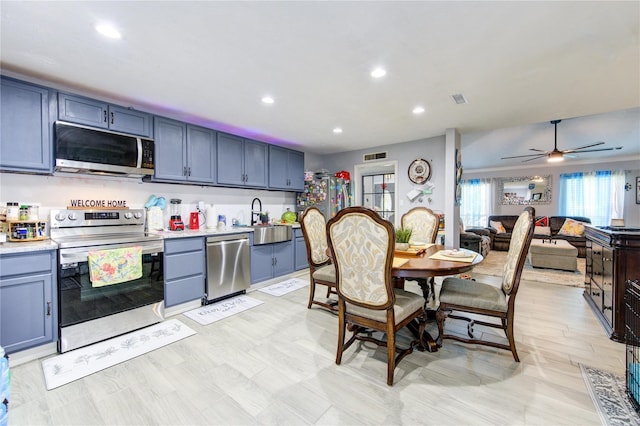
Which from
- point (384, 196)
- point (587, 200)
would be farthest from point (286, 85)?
point (587, 200)

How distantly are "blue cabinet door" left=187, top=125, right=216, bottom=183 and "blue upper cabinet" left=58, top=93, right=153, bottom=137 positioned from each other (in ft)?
1.57

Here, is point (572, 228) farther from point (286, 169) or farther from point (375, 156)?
point (286, 169)

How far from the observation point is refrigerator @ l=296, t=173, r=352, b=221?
512 centimetres

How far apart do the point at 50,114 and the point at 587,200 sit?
35.5 ft

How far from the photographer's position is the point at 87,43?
6.19 ft

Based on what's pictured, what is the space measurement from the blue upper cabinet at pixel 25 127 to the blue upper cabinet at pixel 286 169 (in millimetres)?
2628

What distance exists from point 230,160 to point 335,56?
2295 mm

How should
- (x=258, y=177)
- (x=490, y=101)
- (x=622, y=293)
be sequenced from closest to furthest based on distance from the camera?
(x=622, y=293), (x=490, y=101), (x=258, y=177)

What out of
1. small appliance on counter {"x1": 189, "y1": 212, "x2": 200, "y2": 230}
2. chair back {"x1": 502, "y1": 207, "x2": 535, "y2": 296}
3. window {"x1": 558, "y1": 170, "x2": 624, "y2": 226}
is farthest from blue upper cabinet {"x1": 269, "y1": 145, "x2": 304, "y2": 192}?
window {"x1": 558, "y1": 170, "x2": 624, "y2": 226}

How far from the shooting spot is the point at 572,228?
6.40m

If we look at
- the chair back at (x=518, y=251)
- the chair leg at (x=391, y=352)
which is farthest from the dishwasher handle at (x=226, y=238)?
the chair back at (x=518, y=251)

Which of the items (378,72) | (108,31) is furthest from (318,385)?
(108,31)

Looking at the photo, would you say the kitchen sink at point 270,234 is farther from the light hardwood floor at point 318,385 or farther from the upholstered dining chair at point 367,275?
the upholstered dining chair at point 367,275

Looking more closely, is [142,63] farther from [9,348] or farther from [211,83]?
[9,348]
